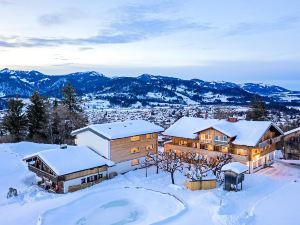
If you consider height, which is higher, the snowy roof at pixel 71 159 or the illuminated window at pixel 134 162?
the snowy roof at pixel 71 159

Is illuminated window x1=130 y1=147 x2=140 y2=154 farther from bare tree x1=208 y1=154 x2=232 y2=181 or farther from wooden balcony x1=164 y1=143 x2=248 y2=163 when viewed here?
bare tree x1=208 y1=154 x2=232 y2=181

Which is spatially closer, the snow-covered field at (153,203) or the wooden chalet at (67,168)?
the snow-covered field at (153,203)

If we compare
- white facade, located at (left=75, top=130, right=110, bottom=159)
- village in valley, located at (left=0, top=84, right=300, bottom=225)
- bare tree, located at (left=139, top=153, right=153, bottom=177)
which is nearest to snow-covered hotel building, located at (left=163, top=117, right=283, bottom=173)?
village in valley, located at (left=0, top=84, right=300, bottom=225)

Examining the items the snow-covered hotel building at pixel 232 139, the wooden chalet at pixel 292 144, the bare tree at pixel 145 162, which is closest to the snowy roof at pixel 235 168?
the snow-covered hotel building at pixel 232 139

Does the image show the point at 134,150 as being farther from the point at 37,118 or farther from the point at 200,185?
the point at 37,118

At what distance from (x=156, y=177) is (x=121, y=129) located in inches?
315

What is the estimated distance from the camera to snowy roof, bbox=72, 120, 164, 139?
3897cm

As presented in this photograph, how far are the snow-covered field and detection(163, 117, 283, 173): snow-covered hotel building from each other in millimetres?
3446

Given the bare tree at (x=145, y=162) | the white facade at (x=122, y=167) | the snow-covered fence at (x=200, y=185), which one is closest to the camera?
the snow-covered fence at (x=200, y=185)

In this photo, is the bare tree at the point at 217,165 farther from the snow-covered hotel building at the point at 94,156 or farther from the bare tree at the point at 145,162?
the snow-covered hotel building at the point at 94,156

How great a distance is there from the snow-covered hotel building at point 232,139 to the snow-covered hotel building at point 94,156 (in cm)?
413

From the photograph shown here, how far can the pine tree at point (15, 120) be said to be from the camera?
185ft

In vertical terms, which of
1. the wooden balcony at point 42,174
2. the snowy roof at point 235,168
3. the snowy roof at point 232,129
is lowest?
the wooden balcony at point 42,174

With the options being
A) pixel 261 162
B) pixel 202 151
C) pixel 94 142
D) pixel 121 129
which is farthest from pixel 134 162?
pixel 261 162
